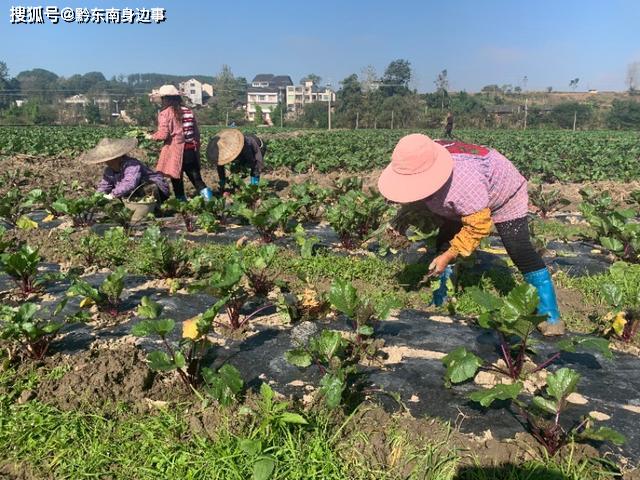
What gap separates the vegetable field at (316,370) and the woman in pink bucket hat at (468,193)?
355 mm

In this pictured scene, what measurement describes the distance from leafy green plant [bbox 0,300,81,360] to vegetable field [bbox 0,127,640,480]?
1 cm

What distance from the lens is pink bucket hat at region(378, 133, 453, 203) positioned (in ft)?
8.88

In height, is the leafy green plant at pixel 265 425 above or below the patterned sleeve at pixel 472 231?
below

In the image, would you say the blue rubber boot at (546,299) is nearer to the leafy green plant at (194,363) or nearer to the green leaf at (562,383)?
the green leaf at (562,383)

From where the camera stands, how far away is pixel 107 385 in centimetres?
246

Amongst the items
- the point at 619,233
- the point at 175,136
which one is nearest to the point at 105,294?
the point at 175,136

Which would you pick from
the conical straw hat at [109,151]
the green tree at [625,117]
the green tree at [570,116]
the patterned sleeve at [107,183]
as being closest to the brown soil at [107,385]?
the conical straw hat at [109,151]

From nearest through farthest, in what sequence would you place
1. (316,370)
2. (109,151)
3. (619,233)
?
(316,370), (619,233), (109,151)

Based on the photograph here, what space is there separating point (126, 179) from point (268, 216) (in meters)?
2.21

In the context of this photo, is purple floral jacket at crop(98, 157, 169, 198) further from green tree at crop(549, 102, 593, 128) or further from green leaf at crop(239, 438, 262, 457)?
green tree at crop(549, 102, 593, 128)

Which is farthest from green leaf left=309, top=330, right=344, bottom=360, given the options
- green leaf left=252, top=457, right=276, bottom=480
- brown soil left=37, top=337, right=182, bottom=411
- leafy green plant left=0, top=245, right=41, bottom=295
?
leafy green plant left=0, top=245, right=41, bottom=295

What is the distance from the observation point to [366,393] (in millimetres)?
2398

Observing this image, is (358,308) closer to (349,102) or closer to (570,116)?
(349,102)

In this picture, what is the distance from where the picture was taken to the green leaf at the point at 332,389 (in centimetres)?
210
